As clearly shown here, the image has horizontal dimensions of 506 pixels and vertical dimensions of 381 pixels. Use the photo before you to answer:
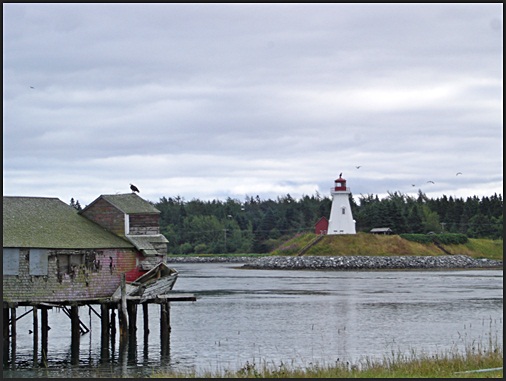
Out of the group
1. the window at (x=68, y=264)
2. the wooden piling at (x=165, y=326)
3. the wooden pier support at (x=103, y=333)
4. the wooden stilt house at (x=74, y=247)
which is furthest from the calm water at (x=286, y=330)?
the window at (x=68, y=264)

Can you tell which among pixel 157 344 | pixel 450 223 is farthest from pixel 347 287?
pixel 450 223

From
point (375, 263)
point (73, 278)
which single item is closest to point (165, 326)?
point (73, 278)

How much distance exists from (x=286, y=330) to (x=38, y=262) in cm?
1631

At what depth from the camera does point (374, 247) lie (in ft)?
458

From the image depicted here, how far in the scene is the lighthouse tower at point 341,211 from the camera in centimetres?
13688

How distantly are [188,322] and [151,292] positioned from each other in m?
14.0

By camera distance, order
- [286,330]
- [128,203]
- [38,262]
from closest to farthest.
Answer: [38,262], [128,203], [286,330]

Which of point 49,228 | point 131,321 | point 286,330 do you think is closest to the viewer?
point 49,228

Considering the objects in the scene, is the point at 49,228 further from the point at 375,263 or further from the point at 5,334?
the point at 375,263

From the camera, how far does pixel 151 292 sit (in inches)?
1727

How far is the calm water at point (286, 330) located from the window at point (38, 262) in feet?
13.0

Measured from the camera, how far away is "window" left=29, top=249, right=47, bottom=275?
40.3 m

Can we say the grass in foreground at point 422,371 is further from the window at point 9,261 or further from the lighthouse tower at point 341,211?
the lighthouse tower at point 341,211

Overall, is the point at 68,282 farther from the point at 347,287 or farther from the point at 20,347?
the point at 347,287
